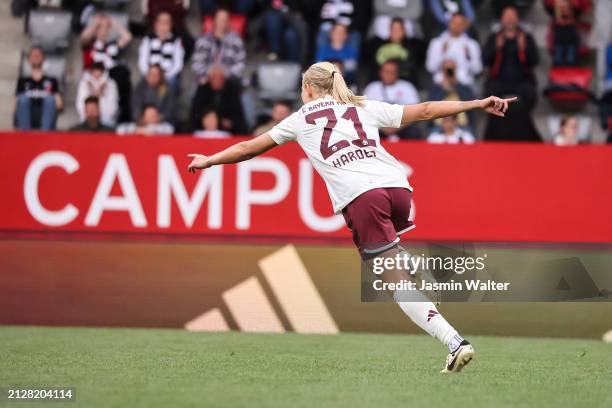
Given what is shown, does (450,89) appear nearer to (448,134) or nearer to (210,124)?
(448,134)

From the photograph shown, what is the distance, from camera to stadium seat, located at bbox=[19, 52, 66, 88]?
16031 millimetres

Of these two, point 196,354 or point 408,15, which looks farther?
point 408,15

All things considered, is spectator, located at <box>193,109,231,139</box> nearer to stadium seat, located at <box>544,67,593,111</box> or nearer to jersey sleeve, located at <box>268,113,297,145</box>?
stadium seat, located at <box>544,67,593,111</box>

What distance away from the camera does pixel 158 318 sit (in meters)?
12.1

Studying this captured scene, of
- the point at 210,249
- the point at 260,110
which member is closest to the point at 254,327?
the point at 210,249

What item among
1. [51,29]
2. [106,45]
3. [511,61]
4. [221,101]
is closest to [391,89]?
[511,61]

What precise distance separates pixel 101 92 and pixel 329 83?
308 inches

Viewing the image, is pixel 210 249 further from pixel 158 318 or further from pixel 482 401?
pixel 482 401

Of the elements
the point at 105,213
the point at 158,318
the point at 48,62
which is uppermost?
the point at 48,62

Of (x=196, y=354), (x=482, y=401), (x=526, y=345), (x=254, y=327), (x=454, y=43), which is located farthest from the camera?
(x=454, y=43)

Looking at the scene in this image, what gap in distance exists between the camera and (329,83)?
27.2 ft

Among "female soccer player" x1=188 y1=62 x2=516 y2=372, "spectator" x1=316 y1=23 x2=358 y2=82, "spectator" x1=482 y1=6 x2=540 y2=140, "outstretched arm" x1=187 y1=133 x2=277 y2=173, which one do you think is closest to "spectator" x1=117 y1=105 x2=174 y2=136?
"spectator" x1=316 y1=23 x2=358 y2=82

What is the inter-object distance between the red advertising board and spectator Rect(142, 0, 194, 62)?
164 inches

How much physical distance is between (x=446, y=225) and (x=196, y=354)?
12.5ft
